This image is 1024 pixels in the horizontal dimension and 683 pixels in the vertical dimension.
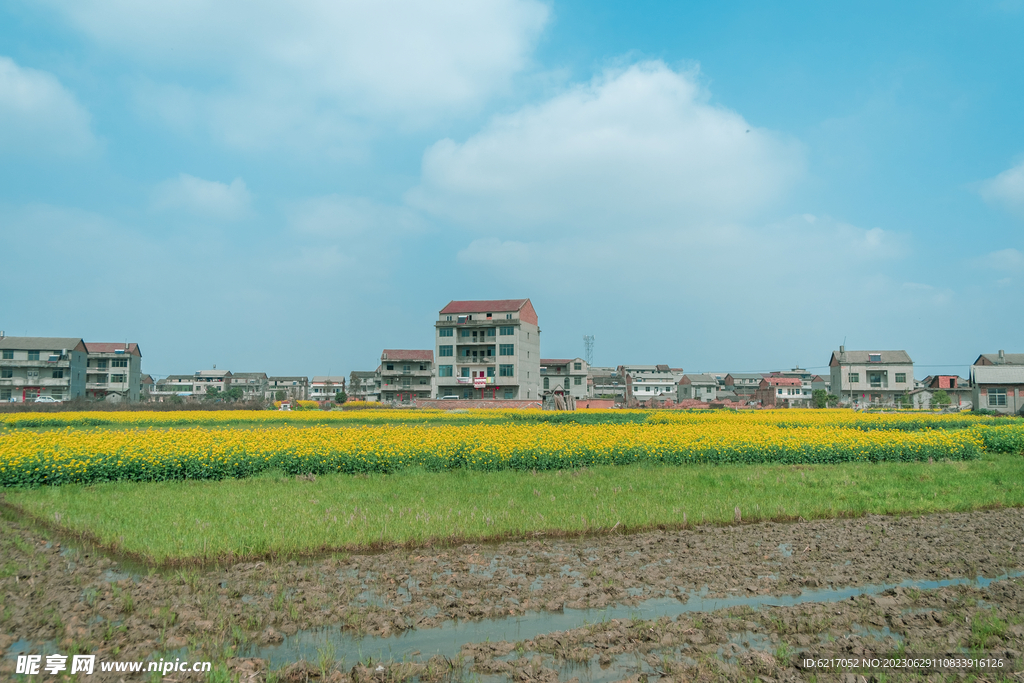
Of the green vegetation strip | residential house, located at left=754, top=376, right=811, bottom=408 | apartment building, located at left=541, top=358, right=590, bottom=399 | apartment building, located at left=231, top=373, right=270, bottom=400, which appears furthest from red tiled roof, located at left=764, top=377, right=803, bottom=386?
apartment building, located at left=231, top=373, right=270, bottom=400

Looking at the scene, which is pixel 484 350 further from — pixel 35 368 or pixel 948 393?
pixel 948 393

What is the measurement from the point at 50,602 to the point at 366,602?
3.67 metres

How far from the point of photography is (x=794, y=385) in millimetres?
112625

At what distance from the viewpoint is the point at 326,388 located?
455 feet

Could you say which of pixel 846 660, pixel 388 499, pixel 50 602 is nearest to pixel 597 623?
pixel 846 660

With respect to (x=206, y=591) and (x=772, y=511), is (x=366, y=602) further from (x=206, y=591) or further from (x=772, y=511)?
(x=772, y=511)

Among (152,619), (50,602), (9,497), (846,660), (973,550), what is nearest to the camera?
(846,660)

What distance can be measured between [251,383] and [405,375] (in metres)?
64.6

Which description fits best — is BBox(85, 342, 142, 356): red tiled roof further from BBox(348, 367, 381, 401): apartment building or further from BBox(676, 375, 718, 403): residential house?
BBox(676, 375, 718, 403): residential house

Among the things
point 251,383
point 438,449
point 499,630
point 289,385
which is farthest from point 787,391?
point 499,630

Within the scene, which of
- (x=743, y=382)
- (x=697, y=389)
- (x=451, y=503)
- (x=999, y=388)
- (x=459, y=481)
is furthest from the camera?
(x=743, y=382)

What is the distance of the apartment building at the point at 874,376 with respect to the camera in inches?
3615

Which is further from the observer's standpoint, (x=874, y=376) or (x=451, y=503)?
(x=874, y=376)

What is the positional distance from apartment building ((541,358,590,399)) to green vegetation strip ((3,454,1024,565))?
218 ft
